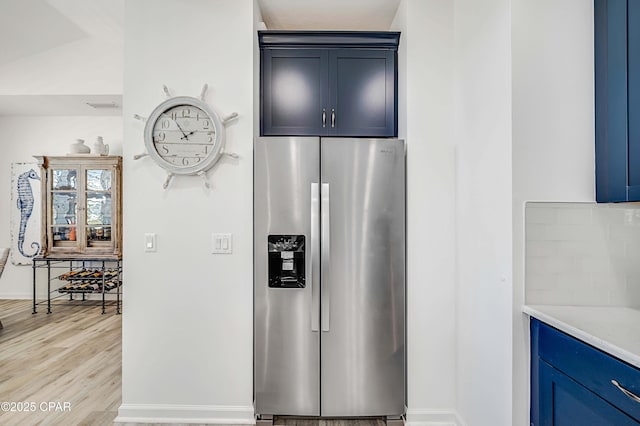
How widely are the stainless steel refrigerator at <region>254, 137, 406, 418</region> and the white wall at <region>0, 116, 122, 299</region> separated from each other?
12.8 feet

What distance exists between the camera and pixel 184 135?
236 cm

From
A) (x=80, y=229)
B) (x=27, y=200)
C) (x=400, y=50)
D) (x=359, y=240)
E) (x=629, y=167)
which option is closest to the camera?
(x=629, y=167)

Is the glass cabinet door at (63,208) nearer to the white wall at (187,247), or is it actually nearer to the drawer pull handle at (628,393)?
the white wall at (187,247)

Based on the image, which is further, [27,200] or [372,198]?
[27,200]

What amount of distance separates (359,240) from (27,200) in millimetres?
5194

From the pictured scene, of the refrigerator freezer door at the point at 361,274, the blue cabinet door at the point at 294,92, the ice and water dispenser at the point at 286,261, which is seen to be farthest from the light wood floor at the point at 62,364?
the blue cabinet door at the point at 294,92

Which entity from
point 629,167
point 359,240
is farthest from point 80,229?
point 629,167

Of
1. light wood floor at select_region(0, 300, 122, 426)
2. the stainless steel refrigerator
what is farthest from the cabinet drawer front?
light wood floor at select_region(0, 300, 122, 426)

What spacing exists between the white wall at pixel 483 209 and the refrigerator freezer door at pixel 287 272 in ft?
2.80

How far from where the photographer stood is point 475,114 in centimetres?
204

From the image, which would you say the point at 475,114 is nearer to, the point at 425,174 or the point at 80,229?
the point at 425,174

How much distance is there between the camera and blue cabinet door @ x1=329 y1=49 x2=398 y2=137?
2.63 meters

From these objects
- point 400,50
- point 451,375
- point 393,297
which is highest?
point 400,50

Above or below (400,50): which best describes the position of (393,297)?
below
